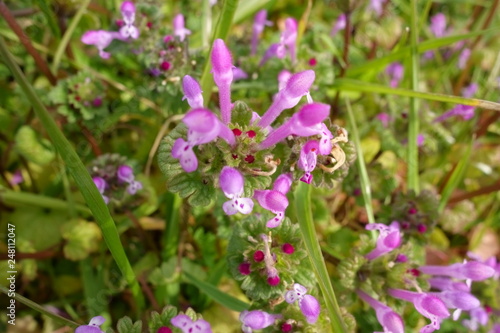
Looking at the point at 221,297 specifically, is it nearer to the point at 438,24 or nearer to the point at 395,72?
the point at 395,72

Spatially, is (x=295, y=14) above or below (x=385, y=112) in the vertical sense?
above

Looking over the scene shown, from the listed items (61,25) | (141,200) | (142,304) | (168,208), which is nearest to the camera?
(142,304)

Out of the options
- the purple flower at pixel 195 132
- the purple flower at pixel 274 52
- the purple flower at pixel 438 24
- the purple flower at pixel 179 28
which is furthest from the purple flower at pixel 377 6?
the purple flower at pixel 195 132

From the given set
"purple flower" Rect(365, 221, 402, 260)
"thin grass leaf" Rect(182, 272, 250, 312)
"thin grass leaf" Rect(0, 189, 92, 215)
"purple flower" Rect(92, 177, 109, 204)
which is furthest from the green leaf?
"purple flower" Rect(365, 221, 402, 260)

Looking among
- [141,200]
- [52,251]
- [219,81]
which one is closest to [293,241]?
[219,81]

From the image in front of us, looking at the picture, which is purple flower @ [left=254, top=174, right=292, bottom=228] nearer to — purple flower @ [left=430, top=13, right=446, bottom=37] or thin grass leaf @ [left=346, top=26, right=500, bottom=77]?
thin grass leaf @ [left=346, top=26, right=500, bottom=77]

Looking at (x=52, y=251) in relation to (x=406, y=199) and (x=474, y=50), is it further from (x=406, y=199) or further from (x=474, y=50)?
(x=474, y=50)

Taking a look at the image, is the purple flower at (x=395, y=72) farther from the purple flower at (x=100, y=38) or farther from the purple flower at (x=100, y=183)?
the purple flower at (x=100, y=183)

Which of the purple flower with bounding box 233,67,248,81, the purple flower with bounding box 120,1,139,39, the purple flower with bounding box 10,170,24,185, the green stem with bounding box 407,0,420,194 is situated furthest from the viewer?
the purple flower with bounding box 10,170,24,185
